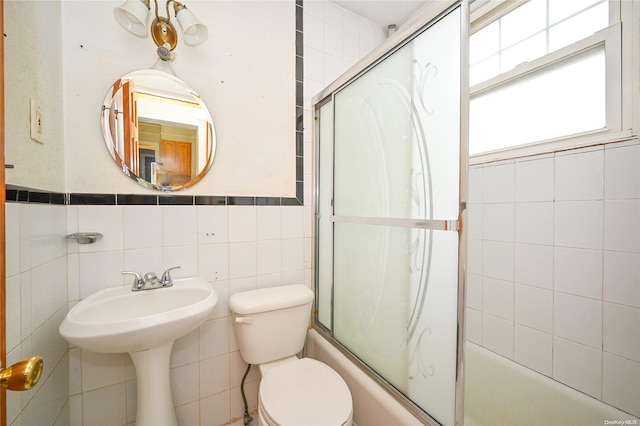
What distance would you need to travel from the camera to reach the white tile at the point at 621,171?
101 cm

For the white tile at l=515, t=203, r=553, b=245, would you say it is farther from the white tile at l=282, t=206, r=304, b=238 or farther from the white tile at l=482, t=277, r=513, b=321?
the white tile at l=282, t=206, r=304, b=238

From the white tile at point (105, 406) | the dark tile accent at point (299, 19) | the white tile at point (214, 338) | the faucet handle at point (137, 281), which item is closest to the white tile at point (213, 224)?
the faucet handle at point (137, 281)

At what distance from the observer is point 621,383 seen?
1.04 metres

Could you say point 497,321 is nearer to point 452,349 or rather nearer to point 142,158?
point 452,349

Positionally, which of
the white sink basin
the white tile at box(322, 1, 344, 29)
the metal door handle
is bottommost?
the white sink basin

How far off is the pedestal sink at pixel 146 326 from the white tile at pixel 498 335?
58.9 inches

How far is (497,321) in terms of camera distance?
4.82 feet

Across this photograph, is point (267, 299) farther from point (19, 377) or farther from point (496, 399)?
point (496, 399)

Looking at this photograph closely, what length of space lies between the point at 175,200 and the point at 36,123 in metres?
0.54

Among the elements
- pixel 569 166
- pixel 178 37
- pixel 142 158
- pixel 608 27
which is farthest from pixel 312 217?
pixel 608 27

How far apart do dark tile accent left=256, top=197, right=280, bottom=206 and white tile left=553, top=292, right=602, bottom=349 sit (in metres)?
1.48

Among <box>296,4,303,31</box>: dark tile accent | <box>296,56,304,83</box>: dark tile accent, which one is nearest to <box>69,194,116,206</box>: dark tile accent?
<box>296,56,304,83</box>: dark tile accent

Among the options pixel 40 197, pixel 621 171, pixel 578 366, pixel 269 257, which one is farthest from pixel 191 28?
pixel 578 366

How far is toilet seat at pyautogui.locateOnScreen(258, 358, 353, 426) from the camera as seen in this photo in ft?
3.08
